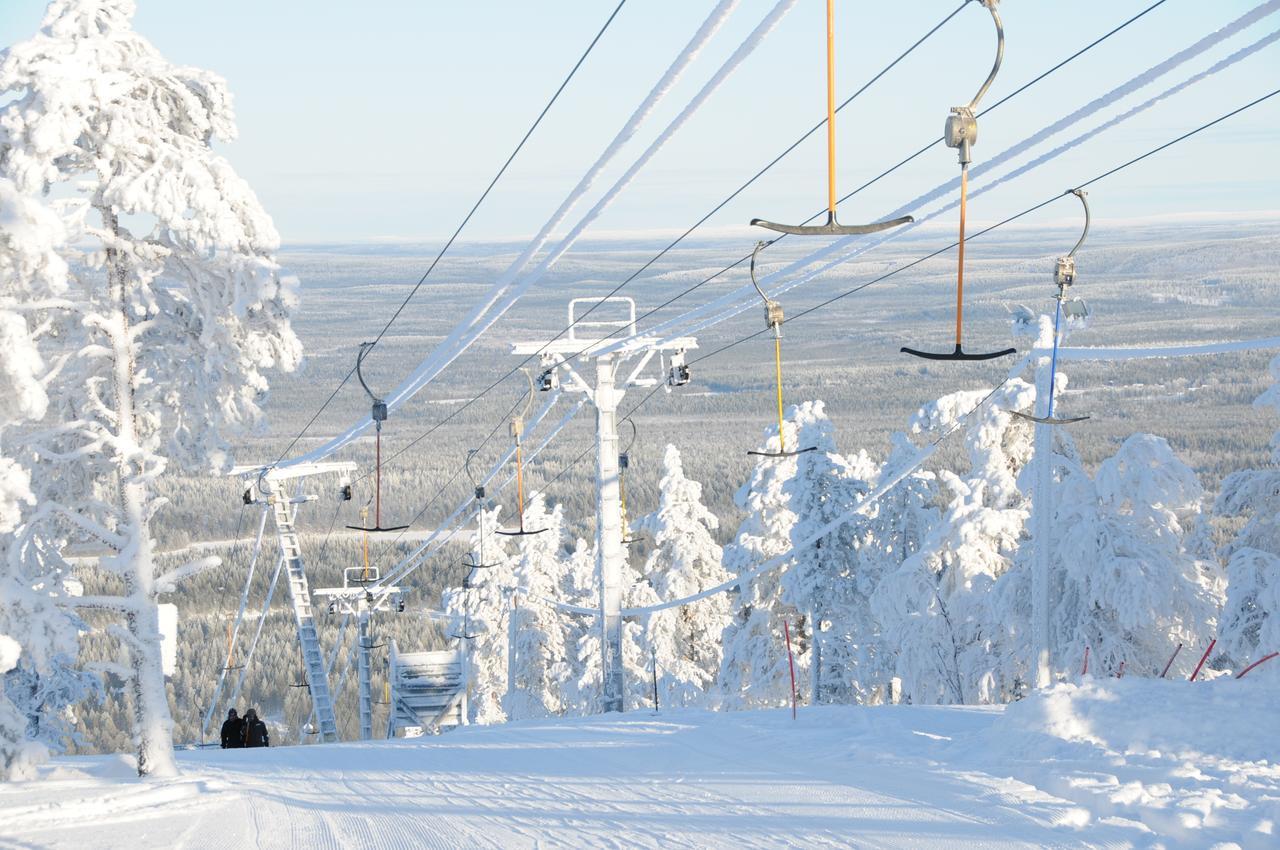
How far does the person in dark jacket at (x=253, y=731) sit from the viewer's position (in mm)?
22219

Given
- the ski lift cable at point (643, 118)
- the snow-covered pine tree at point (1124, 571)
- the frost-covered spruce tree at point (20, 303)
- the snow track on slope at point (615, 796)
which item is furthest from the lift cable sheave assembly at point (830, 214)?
the snow-covered pine tree at point (1124, 571)

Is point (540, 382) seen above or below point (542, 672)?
above

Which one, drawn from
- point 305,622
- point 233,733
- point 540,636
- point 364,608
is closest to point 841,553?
point 305,622

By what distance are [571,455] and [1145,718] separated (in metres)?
163

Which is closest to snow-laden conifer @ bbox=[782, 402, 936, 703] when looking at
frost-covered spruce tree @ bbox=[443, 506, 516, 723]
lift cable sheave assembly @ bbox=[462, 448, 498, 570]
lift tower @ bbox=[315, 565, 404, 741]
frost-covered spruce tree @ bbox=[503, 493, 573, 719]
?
lift cable sheave assembly @ bbox=[462, 448, 498, 570]

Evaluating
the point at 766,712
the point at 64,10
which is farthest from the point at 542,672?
the point at 64,10

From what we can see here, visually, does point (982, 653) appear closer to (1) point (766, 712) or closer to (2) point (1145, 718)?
(1) point (766, 712)

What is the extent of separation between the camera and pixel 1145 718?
40.0 ft

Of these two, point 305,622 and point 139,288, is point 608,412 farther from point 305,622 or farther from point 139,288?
point 305,622

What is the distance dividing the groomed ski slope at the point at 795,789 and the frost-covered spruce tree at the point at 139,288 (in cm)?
322

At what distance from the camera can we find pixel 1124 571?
1006 inches

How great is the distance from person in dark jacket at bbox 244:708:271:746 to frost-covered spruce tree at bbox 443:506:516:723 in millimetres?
23756

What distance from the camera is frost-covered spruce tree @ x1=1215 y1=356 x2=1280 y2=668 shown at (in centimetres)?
2217

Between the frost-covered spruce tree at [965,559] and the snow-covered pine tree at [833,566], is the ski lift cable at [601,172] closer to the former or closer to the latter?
the snow-covered pine tree at [833,566]
